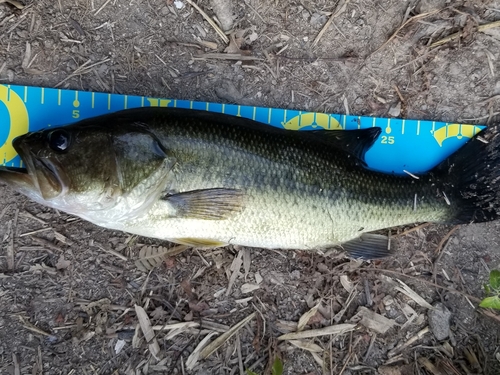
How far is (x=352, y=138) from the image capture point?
10.7 ft

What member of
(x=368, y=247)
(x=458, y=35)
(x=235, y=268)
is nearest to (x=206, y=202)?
(x=235, y=268)

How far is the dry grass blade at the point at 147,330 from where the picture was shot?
3.36 metres

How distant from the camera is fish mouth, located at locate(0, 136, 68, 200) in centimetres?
269

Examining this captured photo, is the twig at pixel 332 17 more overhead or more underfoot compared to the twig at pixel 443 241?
more overhead

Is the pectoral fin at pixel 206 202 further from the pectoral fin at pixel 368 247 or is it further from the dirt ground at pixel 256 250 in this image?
the pectoral fin at pixel 368 247

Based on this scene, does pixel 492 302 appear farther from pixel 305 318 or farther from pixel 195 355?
pixel 195 355

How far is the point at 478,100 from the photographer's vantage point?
3627 mm

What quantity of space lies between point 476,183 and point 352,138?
1.04 meters

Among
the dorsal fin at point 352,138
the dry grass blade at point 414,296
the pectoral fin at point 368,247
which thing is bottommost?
the dry grass blade at point 414,296

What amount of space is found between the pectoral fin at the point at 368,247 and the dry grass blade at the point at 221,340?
97 centimetres

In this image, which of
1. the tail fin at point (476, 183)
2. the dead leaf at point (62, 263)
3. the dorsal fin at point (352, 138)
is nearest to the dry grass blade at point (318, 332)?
the tail fin at point (476, 183)

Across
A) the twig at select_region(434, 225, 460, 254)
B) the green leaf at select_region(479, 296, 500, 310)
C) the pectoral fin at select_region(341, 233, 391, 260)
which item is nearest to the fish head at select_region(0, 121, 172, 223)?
the pectoral fin at select_region(341, 233, 391, 260)

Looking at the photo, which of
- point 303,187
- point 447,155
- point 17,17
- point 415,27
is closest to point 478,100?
point 447,155

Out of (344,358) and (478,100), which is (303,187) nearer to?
(344,358)
